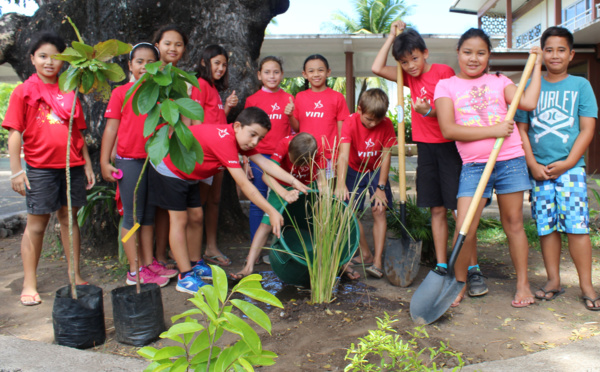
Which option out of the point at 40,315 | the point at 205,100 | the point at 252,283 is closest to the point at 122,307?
the point at 40,315

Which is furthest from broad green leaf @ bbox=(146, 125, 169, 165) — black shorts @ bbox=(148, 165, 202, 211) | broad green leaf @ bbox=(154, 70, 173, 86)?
black shorts @ bbox=(148, 165, 202, 211)

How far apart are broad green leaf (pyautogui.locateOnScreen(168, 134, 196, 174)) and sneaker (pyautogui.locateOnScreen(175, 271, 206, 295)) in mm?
1267

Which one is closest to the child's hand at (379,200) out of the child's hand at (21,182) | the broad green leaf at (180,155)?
the broad green leaf at (180,155)

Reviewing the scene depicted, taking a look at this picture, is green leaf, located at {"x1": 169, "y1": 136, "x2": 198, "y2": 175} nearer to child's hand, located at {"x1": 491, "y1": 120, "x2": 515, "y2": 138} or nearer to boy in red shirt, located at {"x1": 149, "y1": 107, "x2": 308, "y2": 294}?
boy in red shirt, located at {"x1": 149, "y1": 107, "x2": 308, "y2": 294}

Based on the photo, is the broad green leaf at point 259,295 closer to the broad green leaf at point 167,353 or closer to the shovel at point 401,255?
the broad green leaf at point 167,353

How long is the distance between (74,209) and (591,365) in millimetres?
3191

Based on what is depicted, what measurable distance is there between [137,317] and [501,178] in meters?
2.29

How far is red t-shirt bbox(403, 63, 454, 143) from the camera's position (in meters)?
3.42

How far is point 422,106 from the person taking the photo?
3.22 meters

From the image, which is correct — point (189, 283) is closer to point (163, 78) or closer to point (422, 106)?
point (163, 78)

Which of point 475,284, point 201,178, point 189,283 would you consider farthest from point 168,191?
point 475,284

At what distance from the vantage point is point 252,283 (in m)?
1.36

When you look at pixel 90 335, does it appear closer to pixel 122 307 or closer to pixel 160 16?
pixel 122 307

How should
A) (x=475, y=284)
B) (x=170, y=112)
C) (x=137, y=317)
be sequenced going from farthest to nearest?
(x=475, y=284) < (x=137, y=317) < (x=170, y=112)
